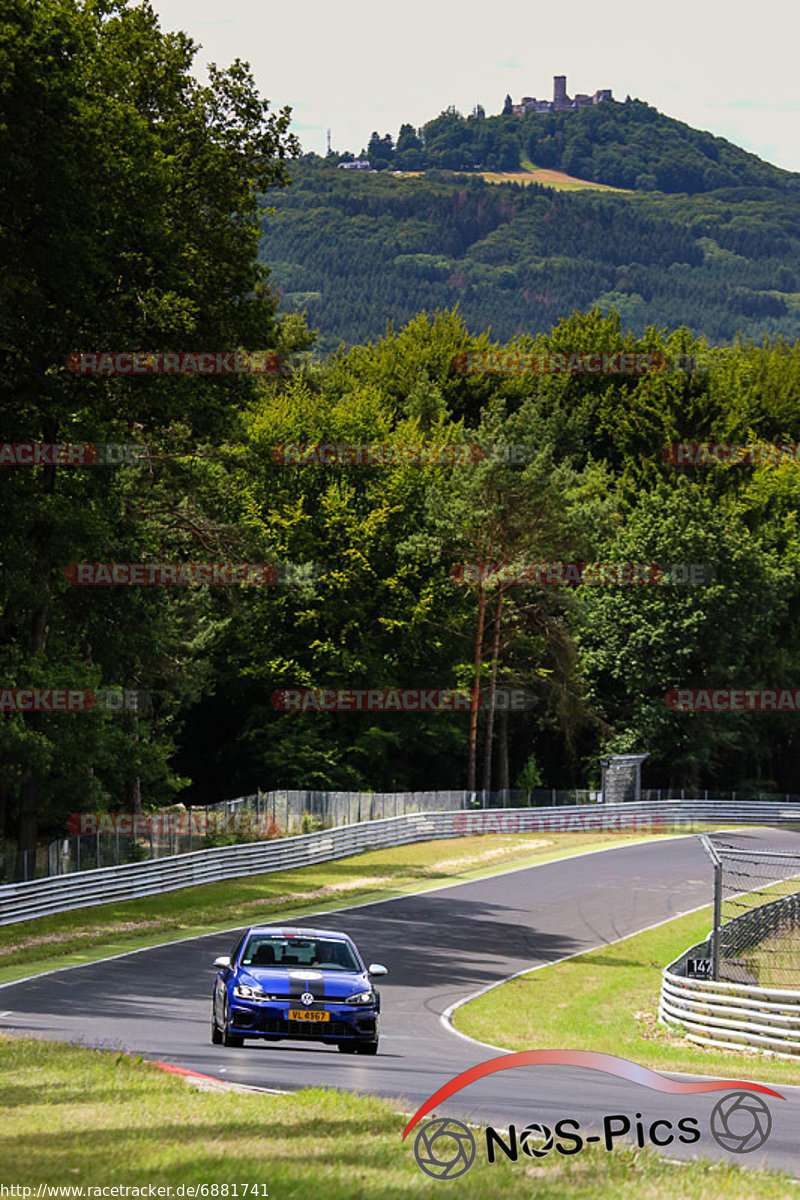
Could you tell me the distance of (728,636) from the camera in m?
76.6

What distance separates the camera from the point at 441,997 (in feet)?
83.9

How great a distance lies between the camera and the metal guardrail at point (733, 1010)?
21219 millimetres

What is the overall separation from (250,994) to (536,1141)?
625cm

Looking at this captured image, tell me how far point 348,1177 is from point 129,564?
3165 centimetres

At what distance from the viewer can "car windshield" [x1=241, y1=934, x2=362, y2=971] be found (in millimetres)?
17406
